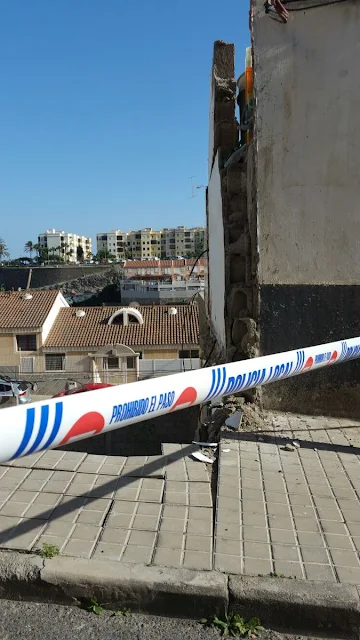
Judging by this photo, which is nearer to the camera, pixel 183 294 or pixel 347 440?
pixel 347 440

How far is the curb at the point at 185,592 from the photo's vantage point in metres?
2.42

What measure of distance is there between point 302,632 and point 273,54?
200 inches

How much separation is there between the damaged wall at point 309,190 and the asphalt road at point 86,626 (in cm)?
301

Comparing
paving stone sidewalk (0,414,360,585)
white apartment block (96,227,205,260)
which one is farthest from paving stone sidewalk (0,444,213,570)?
white apartment block (96,227,205,260)

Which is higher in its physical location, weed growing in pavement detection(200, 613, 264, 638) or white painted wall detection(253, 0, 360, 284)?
white painted wall detection(253, 0, 360, 284)

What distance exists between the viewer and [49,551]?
2.73 metres

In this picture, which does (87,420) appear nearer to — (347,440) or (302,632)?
(302,632)

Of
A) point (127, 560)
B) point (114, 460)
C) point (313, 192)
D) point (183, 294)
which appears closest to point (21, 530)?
point (127, 560)

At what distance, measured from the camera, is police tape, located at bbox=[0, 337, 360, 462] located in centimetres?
204

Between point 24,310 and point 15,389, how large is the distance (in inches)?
369

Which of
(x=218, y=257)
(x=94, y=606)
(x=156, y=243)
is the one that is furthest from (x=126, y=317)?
(x=156, y=243)

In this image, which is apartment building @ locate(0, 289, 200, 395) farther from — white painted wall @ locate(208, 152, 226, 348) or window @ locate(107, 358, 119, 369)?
white painted wall @ locate(208, 152, 226, 348)

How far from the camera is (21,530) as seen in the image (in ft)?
9.70

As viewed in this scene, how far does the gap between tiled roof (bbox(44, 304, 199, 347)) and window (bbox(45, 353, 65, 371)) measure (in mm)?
640
